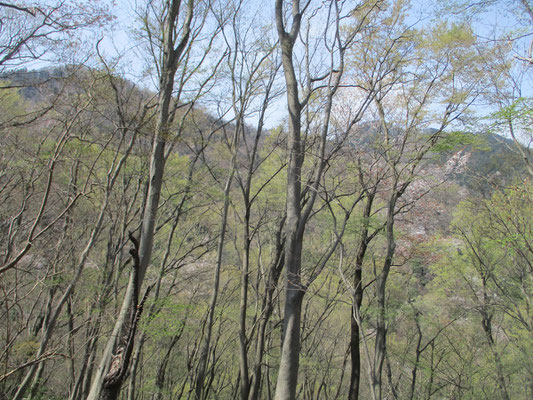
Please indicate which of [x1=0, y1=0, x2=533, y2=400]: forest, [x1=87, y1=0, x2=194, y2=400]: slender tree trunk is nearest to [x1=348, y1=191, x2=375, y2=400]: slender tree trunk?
[x1=0, y1=0, x2=533, y2=400]: forest

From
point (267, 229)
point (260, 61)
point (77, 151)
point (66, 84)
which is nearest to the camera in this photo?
point (66, 84)

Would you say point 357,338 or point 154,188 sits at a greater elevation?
point 154,188

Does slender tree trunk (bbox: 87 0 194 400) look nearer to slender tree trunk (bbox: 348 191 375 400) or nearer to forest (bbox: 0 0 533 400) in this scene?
forest (bbox: 0 0 533 400)

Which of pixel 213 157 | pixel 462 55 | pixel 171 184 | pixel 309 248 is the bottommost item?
pixel 309 248

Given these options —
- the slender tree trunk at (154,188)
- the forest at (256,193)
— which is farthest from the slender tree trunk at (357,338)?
the slender tree trunk at (154,188)

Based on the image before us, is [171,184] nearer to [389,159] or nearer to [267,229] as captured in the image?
[267,229]

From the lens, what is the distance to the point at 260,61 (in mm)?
8422

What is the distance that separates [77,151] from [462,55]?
8780 mm

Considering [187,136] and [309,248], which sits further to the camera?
[309,248]

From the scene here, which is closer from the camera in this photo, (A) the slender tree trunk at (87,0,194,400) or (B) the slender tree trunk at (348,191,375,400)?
(A) the slender tree trunk at (87,0,194,400)

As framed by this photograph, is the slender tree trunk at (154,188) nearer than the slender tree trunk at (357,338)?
Yes

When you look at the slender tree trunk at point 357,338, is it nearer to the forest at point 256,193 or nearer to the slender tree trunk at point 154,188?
the forest at point 256,193

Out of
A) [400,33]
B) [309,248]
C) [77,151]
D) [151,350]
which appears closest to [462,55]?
[400,33]

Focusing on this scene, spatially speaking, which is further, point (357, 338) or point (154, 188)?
point (357, 338)
